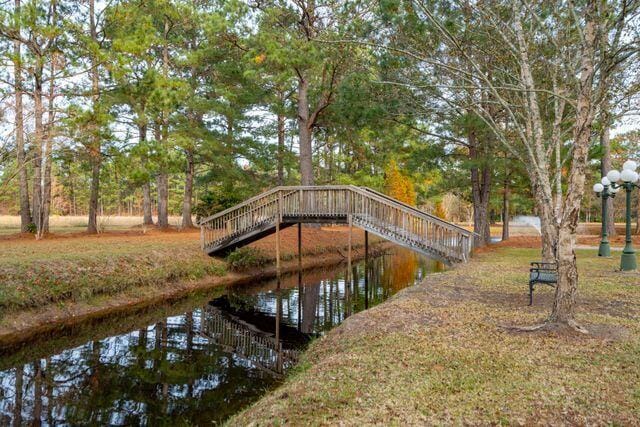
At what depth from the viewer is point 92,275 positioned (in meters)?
11.6

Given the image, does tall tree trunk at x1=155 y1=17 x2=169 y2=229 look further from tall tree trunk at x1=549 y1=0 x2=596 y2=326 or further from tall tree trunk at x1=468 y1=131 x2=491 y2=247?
tall tree trunk at x1=549 y1=0 x2=596 y2=326

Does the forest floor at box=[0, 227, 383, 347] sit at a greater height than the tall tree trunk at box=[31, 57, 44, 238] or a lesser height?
lesser

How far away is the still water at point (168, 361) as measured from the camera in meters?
6.04

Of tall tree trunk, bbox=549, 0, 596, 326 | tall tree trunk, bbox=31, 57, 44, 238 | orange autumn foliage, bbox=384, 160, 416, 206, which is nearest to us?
tall tree trunk, bbox=549, 0, 596, 326

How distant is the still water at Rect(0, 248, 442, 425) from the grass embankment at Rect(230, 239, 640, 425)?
1331 mm

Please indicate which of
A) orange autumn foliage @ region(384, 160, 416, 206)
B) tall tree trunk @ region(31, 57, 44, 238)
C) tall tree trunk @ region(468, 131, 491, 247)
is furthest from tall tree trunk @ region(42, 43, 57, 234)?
orange autumn foliage @ region(384, 160, 416, 206)

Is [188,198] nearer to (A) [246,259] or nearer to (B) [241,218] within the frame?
(A) [246,259]

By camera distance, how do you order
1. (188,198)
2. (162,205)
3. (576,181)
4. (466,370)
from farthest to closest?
(188,198)
(162,205)
(576,181)
(466,370)

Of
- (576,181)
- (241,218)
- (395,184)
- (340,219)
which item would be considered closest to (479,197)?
(340,219)

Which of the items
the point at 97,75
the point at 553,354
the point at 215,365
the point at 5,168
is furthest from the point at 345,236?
the point at 553,354

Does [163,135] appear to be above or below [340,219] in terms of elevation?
above

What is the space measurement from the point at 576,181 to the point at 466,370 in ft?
10.2

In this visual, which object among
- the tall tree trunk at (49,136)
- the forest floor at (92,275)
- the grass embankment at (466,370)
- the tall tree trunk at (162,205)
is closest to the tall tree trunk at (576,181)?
the grass embankment at (466,370)

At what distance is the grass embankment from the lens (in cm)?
402
